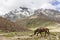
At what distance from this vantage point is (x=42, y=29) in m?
51.8

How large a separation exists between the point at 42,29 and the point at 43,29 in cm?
32

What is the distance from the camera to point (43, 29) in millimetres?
51906
